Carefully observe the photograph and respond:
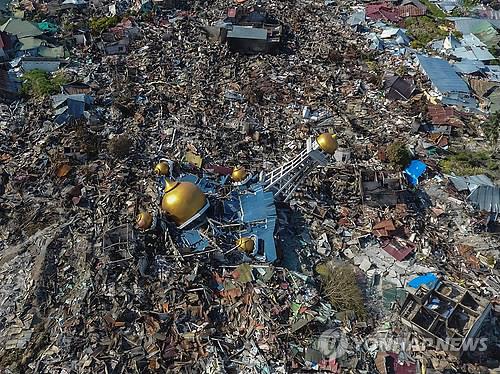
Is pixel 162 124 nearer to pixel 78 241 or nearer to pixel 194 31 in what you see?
pixel 78 241

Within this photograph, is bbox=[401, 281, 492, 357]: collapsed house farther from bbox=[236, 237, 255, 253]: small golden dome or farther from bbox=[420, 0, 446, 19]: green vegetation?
bbox=[420, 0, 446, 19]: green vegetation

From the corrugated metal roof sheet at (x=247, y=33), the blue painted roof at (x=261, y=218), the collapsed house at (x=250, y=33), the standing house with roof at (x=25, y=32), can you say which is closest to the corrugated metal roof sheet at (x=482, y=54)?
the collapsed house at (x=250, y=33)

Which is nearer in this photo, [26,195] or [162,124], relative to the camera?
[26,195]

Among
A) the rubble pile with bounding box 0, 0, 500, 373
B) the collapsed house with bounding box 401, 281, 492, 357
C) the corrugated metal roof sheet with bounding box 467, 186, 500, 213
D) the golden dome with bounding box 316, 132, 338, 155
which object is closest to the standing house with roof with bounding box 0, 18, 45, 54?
the rubble pile with bounding box 0, 0, 500, 373

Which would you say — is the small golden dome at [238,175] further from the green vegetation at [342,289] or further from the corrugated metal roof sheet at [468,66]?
the corrugated metal roof sheet at [468,66]

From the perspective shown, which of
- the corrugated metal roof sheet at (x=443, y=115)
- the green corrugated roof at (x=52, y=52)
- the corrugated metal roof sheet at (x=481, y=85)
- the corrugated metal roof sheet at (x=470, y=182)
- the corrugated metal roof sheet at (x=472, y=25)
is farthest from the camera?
the corrugated metal roof sheet at (x=472, y=25)

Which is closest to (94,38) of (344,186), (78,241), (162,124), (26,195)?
(162,124)
